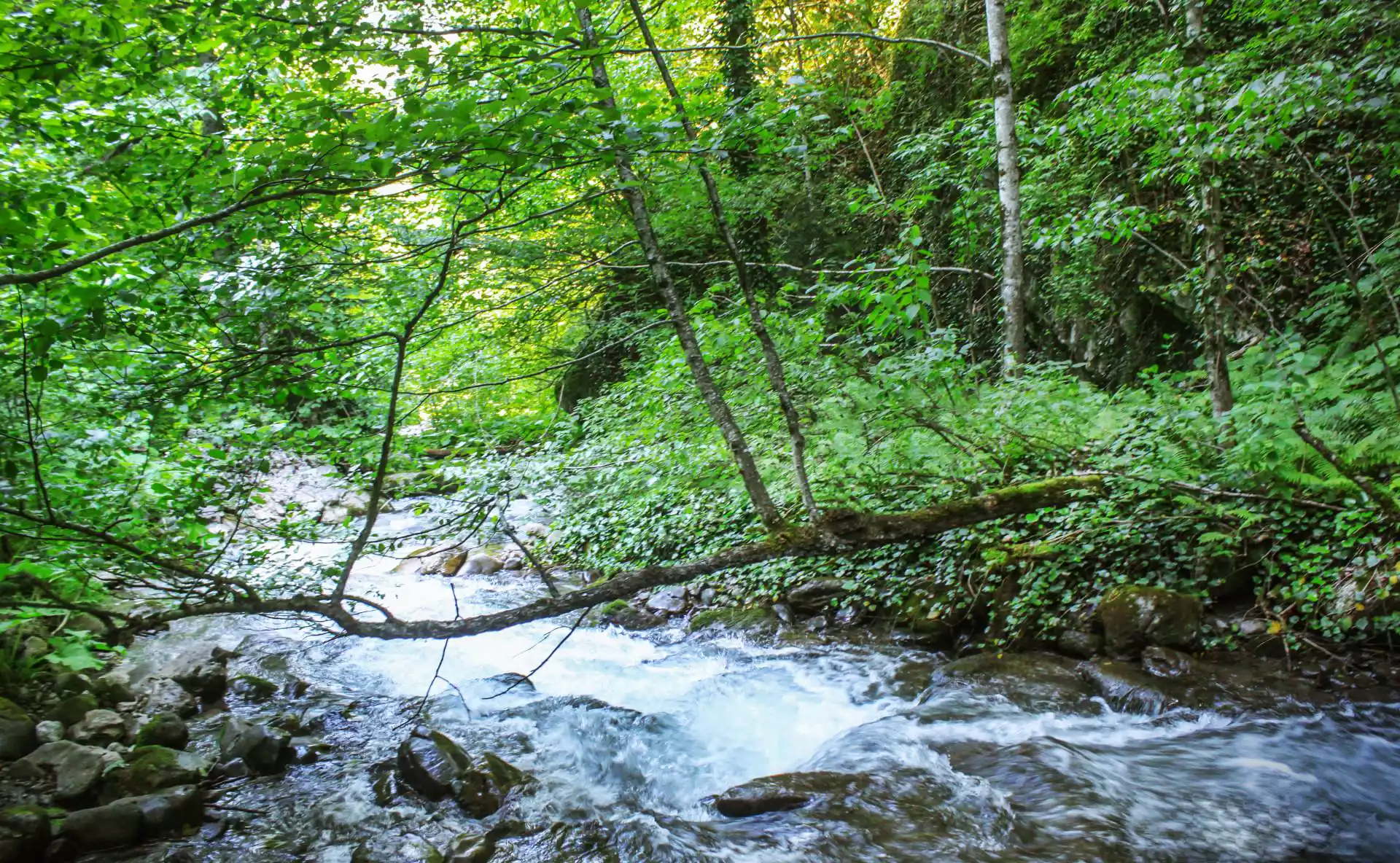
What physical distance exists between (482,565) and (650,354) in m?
5.16

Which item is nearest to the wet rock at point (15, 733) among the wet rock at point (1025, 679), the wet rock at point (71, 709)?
the wet rock at point (71, 709)

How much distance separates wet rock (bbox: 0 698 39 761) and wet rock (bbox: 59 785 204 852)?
1.04 metres

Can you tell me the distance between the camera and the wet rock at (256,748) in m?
5.83

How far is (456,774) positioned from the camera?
5.41 metres

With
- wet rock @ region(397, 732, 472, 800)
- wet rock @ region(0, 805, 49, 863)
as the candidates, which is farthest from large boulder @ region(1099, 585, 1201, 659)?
wet rock @ region(0, 805, 49, 863)

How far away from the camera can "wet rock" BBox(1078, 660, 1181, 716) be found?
523 cm

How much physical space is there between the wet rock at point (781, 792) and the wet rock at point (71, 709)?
5172mm

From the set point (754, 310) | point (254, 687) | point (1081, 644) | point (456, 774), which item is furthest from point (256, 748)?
point (1081, 644)

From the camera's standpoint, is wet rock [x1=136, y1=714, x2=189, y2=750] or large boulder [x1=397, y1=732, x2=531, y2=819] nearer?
large boulder [x1=397, y1=732, x2=531, y2=819]

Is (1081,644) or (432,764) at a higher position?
(1081,644)

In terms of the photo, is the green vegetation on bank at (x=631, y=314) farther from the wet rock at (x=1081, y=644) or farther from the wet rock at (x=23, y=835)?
the wet rock at (x=23, y=835)

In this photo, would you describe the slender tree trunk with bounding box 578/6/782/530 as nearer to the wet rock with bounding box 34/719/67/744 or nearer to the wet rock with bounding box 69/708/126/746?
the wet rock with bounding box 69/708/126/746

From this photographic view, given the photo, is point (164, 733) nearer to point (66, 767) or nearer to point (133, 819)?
point (66, 767)

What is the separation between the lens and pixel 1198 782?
448 centimetres
